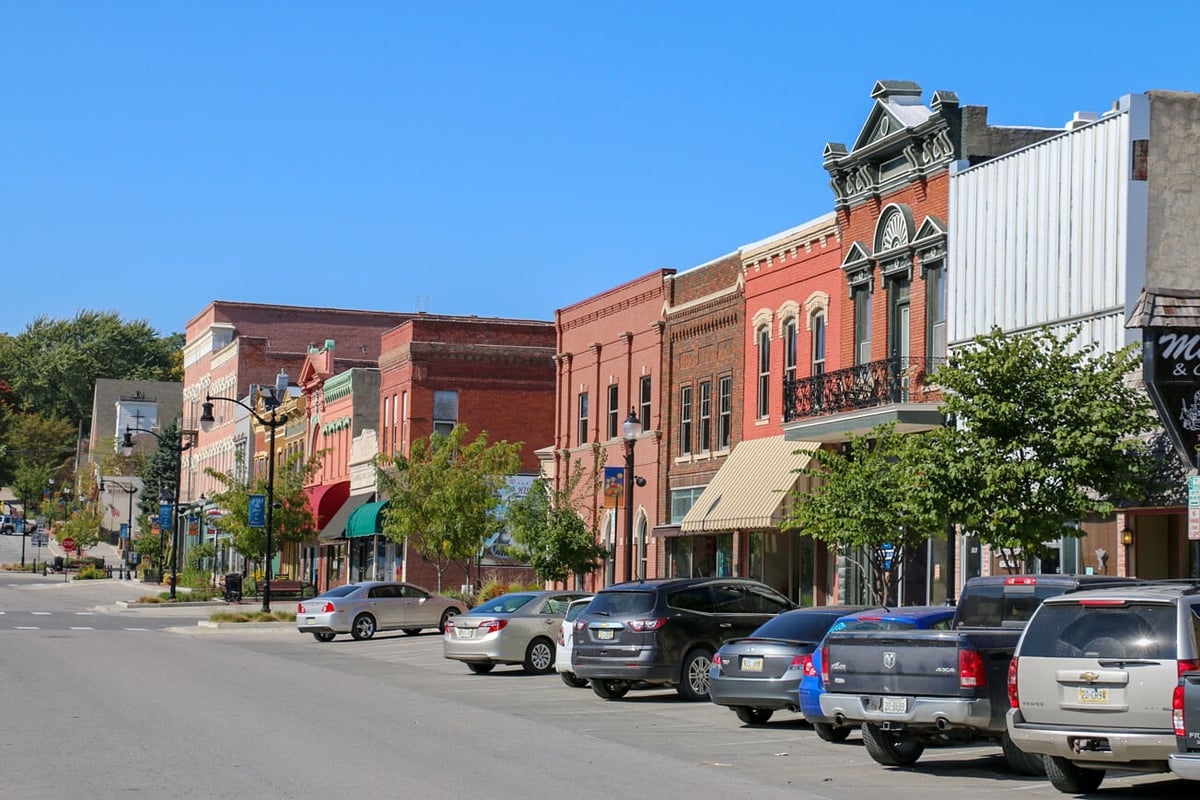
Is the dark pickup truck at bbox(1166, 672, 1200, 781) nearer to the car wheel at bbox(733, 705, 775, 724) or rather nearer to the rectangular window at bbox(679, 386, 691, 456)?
the car wheel at bbox(733, 705, 775, 724)

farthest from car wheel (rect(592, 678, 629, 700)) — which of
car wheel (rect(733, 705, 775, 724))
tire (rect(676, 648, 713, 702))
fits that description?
car wheel (rect(733, 705, 775, 724))

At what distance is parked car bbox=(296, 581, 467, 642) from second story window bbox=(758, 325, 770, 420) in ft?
31.1

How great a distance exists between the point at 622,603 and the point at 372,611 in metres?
18.2

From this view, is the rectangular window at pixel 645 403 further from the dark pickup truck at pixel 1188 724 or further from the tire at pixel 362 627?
the dark pickup truck at pixel 1188 724

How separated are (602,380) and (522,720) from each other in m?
27.9

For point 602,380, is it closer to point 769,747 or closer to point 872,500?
point 872,500

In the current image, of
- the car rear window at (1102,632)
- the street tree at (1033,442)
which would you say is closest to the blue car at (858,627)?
the car rear window at (1102,632)

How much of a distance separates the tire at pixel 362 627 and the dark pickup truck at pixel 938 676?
82.4 ft

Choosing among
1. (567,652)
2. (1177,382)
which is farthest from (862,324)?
(567,652)

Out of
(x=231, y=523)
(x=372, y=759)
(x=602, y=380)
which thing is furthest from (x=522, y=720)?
(x=231, y=523)

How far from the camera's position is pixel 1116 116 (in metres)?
25.7

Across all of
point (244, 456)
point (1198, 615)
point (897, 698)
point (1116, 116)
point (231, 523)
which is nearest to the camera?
point (1198, 615)

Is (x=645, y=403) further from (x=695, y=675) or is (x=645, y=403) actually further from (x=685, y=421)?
(x=695, y=675)

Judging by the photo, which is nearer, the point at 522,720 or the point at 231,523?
the point at 522,720
